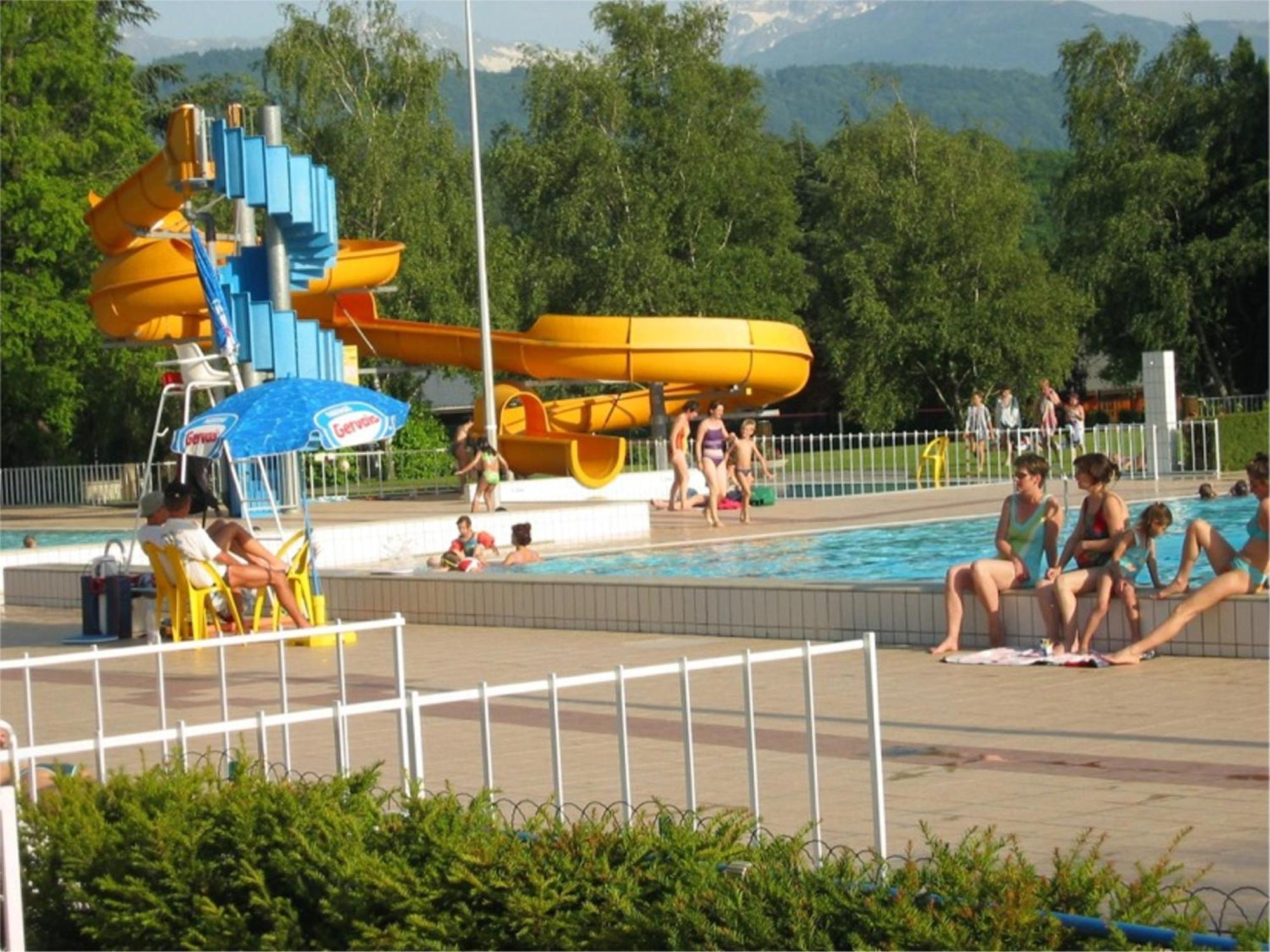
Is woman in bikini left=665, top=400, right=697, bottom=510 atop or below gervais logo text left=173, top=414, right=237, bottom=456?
below

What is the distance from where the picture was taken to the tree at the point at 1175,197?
4831 centimetres

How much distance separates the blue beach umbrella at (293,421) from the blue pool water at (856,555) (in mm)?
3975

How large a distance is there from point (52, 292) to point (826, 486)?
60.0 feet

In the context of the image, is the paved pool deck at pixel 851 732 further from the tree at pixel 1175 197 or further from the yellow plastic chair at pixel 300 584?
the tree at pixel 1175 197

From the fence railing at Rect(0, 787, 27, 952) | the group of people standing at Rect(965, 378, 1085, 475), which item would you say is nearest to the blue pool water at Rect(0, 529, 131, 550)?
the group of people standing at Rect(965, 378, 1085, 475)

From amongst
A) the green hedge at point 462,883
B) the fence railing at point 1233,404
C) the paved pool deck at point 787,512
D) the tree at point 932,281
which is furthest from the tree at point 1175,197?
the green hedge at point 462,883

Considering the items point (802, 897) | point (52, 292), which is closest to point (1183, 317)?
point (52, 292)

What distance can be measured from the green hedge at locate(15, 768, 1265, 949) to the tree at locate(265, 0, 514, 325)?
43435mm

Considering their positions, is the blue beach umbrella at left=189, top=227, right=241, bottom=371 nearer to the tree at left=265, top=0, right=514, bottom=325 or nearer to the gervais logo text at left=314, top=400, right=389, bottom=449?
Answer: the gervais logo text at left=314, top=400, right=389, bottom=449

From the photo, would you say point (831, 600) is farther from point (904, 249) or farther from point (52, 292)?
point (904, 249)

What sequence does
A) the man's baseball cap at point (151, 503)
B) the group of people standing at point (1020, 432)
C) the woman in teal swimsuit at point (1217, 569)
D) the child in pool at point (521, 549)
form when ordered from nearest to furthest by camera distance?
the woman in teal swimsuit at point (1217, 569), the man's baseball cap at point (151, 503), the child in pool at point (521, 549), the group of people standing at point (1020, 432)

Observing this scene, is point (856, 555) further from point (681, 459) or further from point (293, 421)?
point (293, 421)

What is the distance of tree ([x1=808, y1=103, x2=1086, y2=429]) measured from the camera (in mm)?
54375

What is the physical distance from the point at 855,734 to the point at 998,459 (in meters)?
27.3
